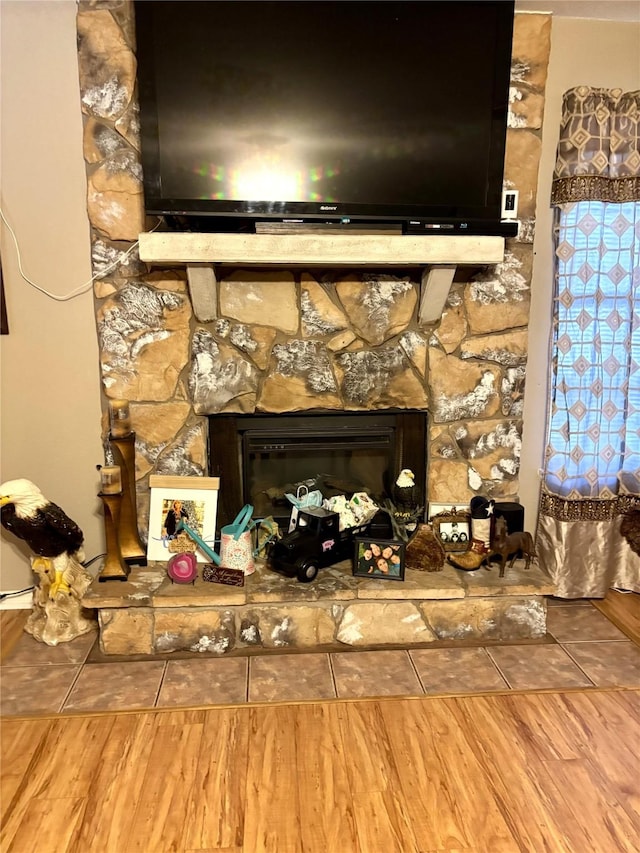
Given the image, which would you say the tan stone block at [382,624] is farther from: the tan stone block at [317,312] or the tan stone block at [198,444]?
the tan stone block at [317,312]

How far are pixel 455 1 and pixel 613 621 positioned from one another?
2.25 meters

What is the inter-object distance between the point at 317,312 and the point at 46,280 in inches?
39.6

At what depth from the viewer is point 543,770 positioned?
1556mm

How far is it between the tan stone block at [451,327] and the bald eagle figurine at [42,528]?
154 centimetres

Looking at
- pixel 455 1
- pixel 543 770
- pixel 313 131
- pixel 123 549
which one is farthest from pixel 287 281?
pixel 543 770

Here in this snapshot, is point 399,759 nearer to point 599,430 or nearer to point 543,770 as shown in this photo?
point 543,770

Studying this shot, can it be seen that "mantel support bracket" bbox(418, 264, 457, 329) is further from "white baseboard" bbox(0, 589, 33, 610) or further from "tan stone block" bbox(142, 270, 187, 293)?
"white baseboard" bbox(0, 589, 33, 610)

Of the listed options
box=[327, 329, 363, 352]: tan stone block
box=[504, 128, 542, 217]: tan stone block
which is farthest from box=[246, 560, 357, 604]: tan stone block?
box=[504, 128, 542, 217]: tan stone block

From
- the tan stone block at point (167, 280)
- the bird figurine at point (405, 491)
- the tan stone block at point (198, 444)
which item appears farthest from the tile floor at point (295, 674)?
the tan stone block at point (167, 280)

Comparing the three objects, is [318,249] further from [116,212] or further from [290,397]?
[116,212]

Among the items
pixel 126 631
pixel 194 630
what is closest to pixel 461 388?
pixel 194 630

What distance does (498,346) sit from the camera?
2.33 metres

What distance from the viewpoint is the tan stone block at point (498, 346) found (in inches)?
91.4

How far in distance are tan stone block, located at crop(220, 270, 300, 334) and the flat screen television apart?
0.79 ft
